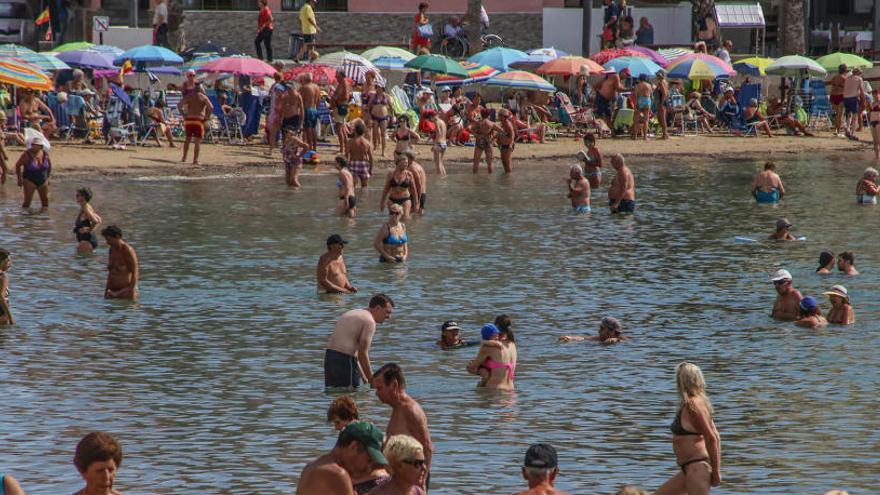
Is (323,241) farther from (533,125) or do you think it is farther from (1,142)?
(533,125)

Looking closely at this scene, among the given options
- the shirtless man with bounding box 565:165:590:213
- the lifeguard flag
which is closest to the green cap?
the shirtless man with bounding box 565:165:590:213

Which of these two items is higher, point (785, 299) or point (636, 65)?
point (636, 65)

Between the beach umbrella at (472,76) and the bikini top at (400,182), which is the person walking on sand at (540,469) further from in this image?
the beach umbrella at (472,76)

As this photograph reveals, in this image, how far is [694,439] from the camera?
11.4m

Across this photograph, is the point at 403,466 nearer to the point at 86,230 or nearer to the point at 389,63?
the point at 86,230

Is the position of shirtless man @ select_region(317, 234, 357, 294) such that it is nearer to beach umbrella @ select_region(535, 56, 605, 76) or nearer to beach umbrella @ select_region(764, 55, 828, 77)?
beach umbrella @ select_region(535, 56, 605, 76)

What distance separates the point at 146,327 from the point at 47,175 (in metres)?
10.0

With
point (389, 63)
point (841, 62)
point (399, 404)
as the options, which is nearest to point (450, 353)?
point (399, 404)

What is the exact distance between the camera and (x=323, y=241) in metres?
25.9

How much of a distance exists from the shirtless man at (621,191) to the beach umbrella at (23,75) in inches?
478

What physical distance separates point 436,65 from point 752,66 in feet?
32.4

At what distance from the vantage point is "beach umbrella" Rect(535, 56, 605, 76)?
41.2 metres

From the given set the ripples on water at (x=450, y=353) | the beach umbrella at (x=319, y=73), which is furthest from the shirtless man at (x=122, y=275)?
the beach umbrella at (x=319, y=73)

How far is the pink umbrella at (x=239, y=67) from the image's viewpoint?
120 feet
